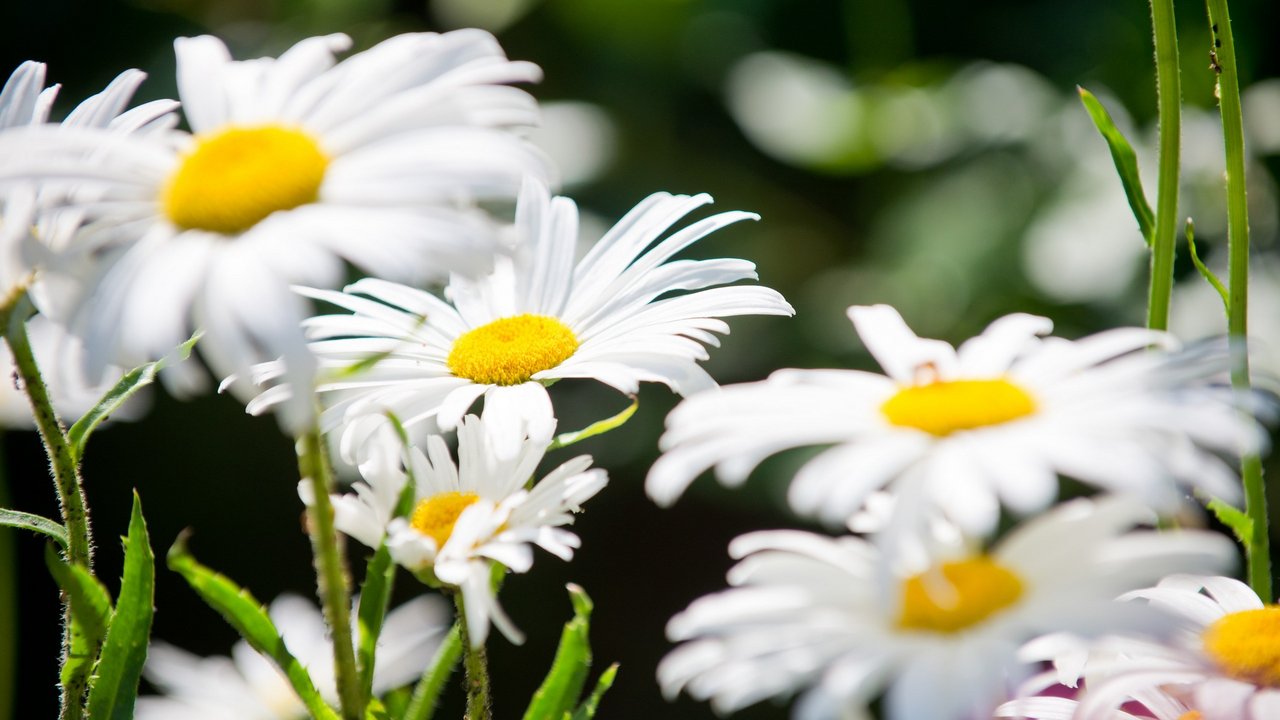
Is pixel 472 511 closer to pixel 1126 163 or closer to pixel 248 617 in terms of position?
pixel 248 617

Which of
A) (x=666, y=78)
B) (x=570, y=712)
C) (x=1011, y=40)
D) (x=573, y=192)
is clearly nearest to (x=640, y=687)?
(x=573, y=192)

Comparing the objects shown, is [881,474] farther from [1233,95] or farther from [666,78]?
[666,78]

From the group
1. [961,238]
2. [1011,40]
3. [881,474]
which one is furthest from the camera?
[1011,40]

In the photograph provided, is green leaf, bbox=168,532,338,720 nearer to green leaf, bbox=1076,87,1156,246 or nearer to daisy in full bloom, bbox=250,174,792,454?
daisy in full bloom, bbox=250,174,792,454

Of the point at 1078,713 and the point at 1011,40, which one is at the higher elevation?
the point at 1011,40

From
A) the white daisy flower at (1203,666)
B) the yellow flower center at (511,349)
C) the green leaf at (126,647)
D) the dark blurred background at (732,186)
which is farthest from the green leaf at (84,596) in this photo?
the dark blurred background at (732,186)

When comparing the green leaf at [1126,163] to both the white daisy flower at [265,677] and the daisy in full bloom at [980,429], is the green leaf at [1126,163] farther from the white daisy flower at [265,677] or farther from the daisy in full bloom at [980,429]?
the white daisy flower at [265,677]

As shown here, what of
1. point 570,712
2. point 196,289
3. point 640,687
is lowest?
point 640,687
